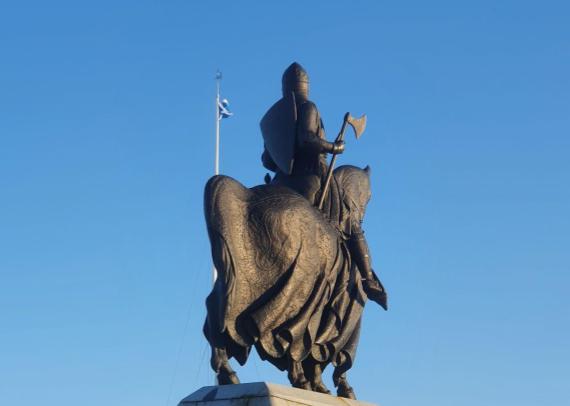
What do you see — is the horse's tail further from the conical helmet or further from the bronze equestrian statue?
the conical helmet

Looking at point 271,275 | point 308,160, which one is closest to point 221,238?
point 271,275

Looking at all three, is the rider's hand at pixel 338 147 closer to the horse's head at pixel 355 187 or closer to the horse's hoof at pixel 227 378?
the horse's head at pixel 355 187

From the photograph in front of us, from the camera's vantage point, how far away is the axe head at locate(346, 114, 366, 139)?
14898mm

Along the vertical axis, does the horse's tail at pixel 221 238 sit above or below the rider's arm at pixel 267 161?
below

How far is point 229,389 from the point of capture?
12102mm

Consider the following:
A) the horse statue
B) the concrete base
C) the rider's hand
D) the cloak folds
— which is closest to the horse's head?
the rider's hand

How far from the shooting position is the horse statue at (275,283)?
12867mm

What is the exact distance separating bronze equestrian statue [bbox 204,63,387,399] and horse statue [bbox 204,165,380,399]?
0.04 feet

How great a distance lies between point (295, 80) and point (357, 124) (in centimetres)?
98

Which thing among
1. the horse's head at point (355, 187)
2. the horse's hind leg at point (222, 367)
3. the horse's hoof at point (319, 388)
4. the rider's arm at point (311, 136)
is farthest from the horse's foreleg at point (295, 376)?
the rider's arm at point (311, 136)

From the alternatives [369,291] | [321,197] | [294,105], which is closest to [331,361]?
[369,291]

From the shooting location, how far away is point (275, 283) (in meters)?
13.2

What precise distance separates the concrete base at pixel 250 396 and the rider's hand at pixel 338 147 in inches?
128

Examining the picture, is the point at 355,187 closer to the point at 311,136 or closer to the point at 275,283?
the point at 311,136
